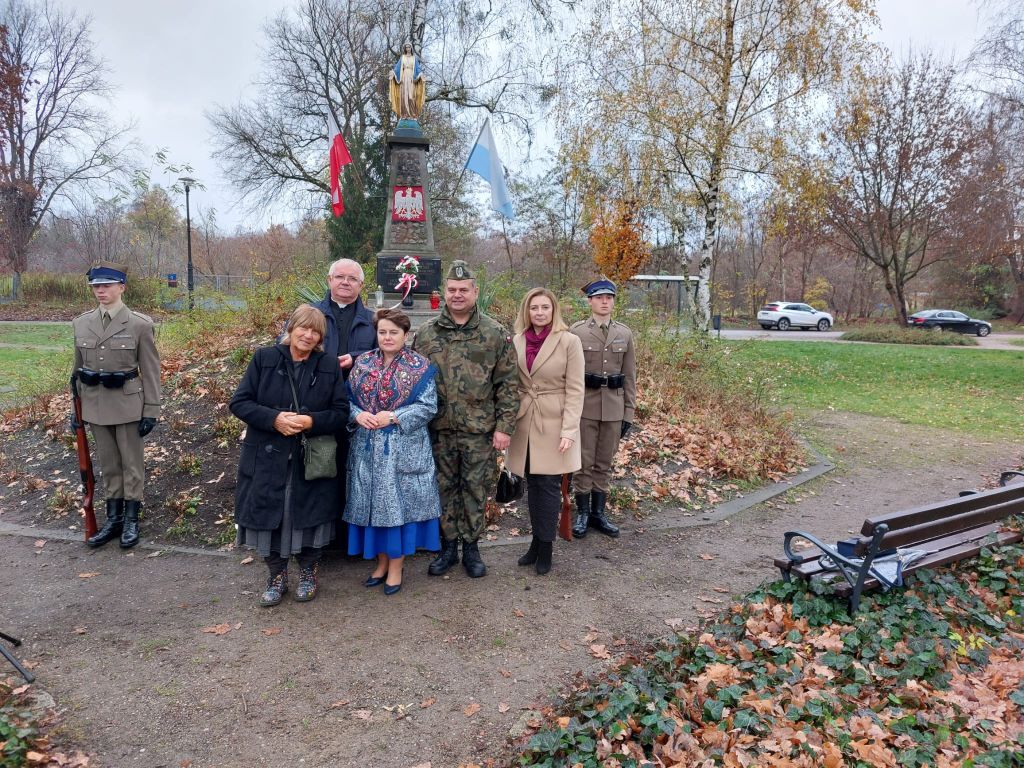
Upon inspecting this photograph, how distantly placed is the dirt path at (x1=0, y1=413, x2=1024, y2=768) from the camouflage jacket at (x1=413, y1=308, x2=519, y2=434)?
3.57ft

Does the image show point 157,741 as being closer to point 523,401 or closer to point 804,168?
point 523,401

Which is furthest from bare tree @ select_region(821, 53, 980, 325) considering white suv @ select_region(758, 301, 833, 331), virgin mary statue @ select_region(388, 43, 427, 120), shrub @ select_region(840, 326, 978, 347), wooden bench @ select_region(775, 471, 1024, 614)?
wooden bench @ select_region(775, 471, 1024, 614)

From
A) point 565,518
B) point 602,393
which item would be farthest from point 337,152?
point 565,518

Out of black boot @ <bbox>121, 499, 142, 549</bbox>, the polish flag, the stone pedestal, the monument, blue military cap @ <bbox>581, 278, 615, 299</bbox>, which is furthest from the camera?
the stone pedestal

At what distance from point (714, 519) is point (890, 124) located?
2393cm

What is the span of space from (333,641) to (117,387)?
258 cm

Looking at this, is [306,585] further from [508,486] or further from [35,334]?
[35,334]

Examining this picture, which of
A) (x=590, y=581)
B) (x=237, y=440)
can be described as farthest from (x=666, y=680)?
(x=237, y=440)

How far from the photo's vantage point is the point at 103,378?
4.47 m

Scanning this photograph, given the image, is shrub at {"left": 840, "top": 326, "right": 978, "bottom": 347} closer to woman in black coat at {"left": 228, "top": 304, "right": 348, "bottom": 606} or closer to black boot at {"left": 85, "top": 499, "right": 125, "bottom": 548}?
woman in black coat at {"left": 228, "top": 304, "right": 348, "bottom": 606}

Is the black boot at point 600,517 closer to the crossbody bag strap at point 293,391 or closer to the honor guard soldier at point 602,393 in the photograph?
the honor guard soldier at point 602,393

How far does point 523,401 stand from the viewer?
4.15m

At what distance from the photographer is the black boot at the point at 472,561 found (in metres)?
4.17

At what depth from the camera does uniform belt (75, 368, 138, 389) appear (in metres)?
4.47
